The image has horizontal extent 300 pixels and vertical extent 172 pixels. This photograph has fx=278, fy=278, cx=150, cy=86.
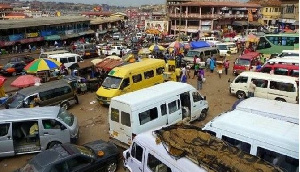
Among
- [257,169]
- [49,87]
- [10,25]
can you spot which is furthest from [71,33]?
[257,169]

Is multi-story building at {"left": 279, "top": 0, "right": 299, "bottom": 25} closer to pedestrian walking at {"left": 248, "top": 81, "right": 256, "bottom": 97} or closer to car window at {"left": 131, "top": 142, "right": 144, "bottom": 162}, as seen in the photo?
pedestrian walking at {"left": 248, "top": 81, "right": 256, "bottom": 97}

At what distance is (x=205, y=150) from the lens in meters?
6.90

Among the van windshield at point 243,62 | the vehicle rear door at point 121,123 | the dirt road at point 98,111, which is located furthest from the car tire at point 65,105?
the van windshield at point 243,62

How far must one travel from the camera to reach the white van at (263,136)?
743 cm

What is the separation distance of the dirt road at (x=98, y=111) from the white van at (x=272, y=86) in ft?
4.70

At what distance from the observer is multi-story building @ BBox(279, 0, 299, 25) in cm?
5569

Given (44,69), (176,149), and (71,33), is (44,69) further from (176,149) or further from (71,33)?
(71,33)

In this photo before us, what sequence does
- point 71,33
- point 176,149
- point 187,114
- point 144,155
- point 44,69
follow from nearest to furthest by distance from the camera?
1. point 176,149
2. point 144,155
3. point 187,114
4. point 44,69
5. point 71,33

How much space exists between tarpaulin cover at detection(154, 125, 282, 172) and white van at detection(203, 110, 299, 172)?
111 cm

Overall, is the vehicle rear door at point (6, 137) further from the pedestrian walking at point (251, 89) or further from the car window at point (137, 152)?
the pedestrian walking at point (251, 89)

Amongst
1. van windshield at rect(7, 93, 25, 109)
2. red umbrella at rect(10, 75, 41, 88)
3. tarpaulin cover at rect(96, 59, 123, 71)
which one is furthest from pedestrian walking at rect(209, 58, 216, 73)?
van windshield at rect(7, 93, 25, 109)

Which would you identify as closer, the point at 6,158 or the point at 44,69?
the point at 6,158

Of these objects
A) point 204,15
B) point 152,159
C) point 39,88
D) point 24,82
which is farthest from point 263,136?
point 204,15

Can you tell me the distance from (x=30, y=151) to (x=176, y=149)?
655 cm
